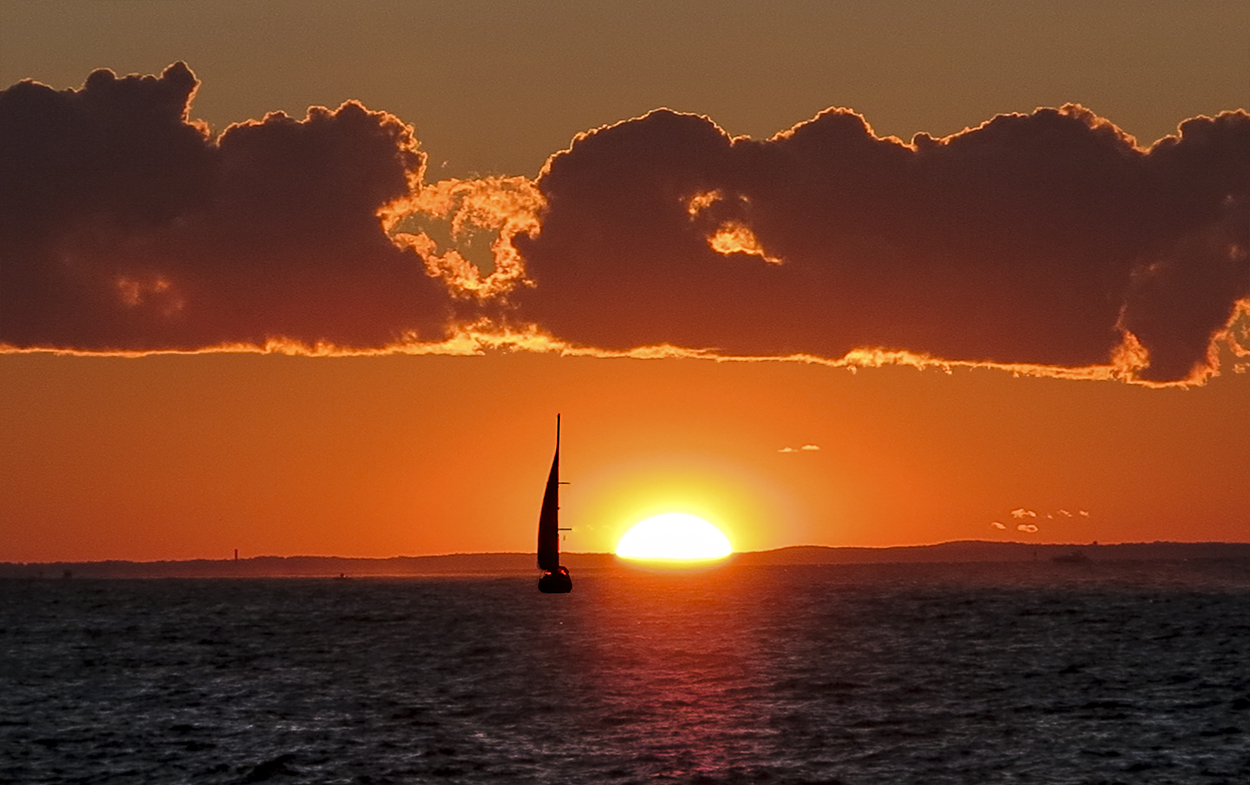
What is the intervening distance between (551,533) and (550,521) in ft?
5.56

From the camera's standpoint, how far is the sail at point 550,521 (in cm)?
14788

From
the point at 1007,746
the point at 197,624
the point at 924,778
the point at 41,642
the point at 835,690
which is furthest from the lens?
the point at 197,624

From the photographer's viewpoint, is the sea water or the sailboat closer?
the sea water

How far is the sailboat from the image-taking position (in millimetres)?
148500

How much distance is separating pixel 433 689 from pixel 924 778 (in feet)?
134

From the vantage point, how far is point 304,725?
8131 cm

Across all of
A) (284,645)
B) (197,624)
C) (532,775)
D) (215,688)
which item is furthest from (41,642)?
(532,775)

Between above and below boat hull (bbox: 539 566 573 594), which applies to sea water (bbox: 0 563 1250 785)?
below

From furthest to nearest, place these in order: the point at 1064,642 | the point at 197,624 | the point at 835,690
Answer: the point at 197,624, the point at 1064,642, the point at 835,690

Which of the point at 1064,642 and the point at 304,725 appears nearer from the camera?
the point at 304,725

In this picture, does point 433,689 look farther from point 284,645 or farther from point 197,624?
point 197,624

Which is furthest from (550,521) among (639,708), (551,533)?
(639,708)

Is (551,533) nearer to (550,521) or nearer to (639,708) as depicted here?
(550,521)

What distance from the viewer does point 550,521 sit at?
507 ft
